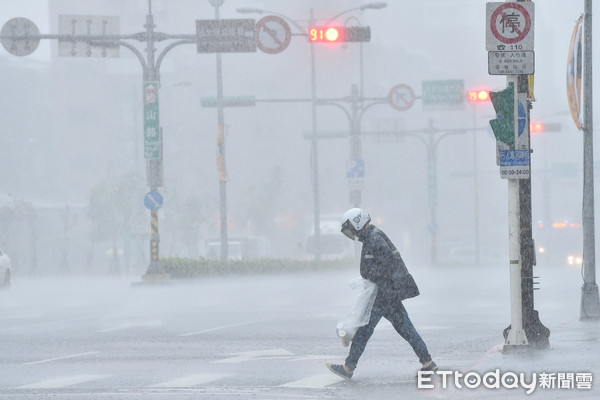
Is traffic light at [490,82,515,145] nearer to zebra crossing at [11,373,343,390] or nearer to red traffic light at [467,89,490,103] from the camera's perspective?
zebra crossing at [11,373,343,390]

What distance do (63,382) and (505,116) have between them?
5.65 meters

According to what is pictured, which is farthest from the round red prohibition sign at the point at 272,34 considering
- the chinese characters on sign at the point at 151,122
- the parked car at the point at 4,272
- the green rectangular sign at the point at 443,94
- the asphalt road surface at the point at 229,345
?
the green rectangular sign at the point at 443,94

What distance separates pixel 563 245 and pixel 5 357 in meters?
71.9

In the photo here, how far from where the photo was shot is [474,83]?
19300cm

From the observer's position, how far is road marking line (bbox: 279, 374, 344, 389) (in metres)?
12.9

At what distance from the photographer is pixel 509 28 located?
48.5ft

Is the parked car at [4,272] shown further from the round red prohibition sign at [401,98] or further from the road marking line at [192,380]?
the road marking line at [192,380]

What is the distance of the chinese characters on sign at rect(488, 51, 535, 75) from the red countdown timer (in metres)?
18.8

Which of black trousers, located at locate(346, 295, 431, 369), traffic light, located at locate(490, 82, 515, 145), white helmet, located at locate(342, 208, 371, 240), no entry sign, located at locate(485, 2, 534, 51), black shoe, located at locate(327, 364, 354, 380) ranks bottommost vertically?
black shoe, located at locate(327, 364, 354, 380)

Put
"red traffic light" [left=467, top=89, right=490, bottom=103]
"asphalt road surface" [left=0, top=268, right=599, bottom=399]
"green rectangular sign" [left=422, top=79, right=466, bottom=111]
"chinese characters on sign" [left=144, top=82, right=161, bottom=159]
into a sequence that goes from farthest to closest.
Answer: "green rectangular sign" [left=422, top=79, right=466, bottom=111], "red traffic light" [left=467, top=89, right=490, bottom=103], "chinese characters on sign" [left=144, top=82, right=161, bottom=159], "asphalt road surface" [left=0, top=268, right=599, bottom=399]

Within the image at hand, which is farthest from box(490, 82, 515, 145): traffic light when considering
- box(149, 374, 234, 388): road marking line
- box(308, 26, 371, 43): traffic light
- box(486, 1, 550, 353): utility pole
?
box(308, 26, 371, 43): traffic light

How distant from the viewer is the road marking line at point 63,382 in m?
13.1

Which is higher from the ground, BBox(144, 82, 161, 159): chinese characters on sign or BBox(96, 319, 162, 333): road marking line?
BBox(144, 82, 161, 159): chinese characters on sign

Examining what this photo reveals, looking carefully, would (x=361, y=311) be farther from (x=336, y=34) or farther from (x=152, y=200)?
(x=152, y=200)
